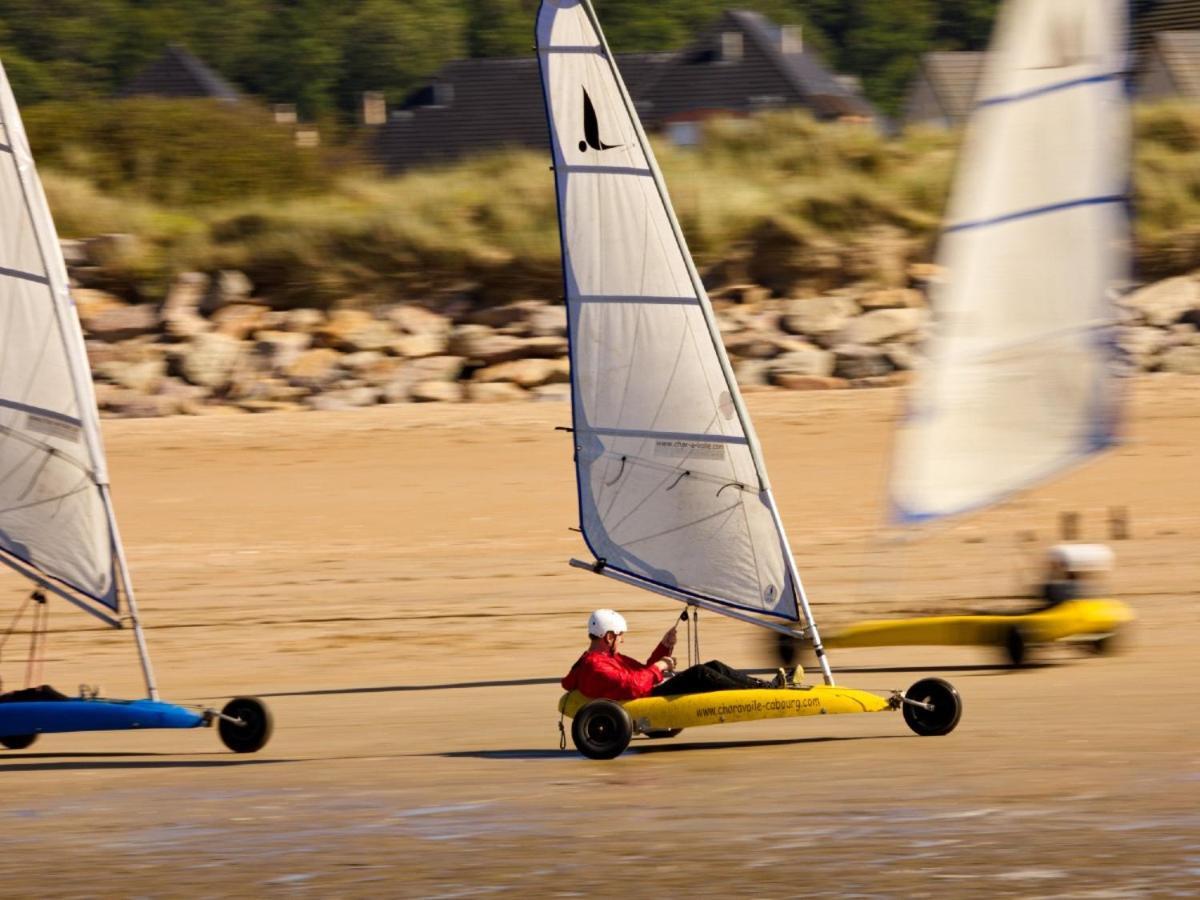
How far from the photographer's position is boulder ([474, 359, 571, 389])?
25.4 m

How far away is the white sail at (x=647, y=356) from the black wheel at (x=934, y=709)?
0.81 meters

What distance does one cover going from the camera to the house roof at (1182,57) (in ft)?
175

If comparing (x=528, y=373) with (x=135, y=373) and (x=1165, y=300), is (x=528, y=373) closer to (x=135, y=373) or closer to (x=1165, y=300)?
(x=135, y=373)

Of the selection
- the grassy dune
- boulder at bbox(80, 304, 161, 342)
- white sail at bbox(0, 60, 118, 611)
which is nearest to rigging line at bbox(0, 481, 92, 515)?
white sail at bbox(0, 60, 118, 611)

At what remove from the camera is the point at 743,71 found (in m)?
63.3

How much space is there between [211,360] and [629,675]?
54.9ft

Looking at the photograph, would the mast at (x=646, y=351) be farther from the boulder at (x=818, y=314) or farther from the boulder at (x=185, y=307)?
the boulder at (x=185, y=307)

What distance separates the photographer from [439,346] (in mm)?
26906

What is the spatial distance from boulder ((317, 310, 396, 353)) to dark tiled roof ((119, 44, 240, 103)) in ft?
143

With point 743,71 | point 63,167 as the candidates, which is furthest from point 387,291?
point 743,71

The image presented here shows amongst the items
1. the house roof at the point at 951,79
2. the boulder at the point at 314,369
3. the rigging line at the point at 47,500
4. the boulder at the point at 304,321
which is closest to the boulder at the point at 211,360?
the boulder at the point at 314,369

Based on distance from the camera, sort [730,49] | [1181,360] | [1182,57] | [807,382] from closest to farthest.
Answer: [1181,360], [807,382], [1182,57], [730,49]

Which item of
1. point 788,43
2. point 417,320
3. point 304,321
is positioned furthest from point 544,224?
point 788,43

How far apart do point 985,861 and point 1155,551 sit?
930cm
